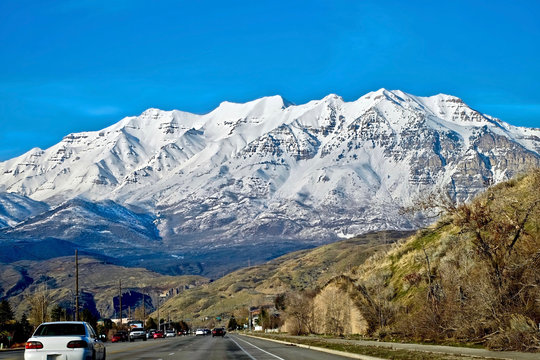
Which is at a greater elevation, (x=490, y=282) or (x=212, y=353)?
(x=490, y=282)

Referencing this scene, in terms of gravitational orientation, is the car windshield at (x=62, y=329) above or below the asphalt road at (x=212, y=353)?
above

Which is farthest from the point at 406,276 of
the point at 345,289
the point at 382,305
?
the point at 345,289

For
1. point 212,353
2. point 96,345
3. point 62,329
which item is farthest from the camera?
point 212,353

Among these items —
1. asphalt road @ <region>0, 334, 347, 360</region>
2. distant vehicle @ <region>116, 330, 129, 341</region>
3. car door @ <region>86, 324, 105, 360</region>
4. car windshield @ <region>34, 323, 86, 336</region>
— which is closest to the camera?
car windshield @ <region>34, 323, 86, 336</region>

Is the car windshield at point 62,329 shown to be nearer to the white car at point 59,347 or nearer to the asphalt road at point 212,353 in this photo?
the white car at point 59,347

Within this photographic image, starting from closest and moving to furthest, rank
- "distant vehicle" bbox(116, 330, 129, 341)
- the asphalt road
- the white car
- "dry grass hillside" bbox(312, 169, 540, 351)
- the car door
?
the white car → the car door → "dry grass hillside" bbox(312, 169, 540, 351) → the asphalt road → "distant vehicle" bbox(116, 330, 129, 341)

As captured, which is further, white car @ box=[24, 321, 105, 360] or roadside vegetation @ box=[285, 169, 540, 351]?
roadside vegetation @ box=[285, 169, 540, 351]

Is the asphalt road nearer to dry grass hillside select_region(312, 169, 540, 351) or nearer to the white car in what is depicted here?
dry grass hillside select_region(312, 169, 540, 351)

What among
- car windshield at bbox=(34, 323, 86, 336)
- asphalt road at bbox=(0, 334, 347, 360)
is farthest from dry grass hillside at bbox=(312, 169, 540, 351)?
car windshield at bbox=(34, 323, 86, 336)


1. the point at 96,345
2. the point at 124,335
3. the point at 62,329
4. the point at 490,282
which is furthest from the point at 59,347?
the point at 124,335

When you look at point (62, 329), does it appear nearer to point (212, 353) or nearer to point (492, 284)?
point (212, 353)

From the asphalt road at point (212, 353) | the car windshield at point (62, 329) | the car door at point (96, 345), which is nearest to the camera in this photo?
the car windshield at point (62, 329)

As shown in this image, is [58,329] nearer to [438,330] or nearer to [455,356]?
[455,356]

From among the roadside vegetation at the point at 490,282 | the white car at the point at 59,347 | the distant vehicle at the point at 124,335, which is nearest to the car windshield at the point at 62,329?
the white car at the point at 59,347
